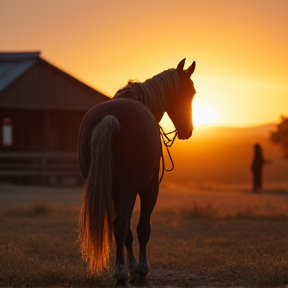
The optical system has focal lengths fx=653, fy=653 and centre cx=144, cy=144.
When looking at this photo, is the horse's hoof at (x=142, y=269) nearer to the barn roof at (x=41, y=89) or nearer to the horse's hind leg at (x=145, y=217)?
the horse's hind leg at (x=145, y=217)

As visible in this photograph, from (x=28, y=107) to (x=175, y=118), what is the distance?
19.3 m

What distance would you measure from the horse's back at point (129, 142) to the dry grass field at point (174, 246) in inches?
45.4

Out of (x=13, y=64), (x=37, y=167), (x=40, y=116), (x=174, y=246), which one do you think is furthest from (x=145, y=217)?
(x=13, y=64)

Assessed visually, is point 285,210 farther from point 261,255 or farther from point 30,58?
point 30,58

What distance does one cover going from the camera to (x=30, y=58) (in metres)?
27.7

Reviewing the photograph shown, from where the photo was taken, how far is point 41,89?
87.9 feet

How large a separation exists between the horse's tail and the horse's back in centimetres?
14

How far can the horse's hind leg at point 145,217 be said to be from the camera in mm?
6746

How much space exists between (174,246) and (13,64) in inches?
790

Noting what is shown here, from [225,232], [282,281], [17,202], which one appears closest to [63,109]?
[17,202]

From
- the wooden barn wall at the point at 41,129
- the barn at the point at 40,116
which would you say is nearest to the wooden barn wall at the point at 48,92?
the barn at the point at 40,116

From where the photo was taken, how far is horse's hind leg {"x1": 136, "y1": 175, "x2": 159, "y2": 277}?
675cm

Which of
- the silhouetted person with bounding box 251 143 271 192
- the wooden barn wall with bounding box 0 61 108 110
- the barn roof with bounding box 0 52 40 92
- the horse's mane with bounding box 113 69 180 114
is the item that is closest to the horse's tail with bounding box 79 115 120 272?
the horse's mane with bounding box 113 69 180 114

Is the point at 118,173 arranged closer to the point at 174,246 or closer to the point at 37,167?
the point at 174,246
